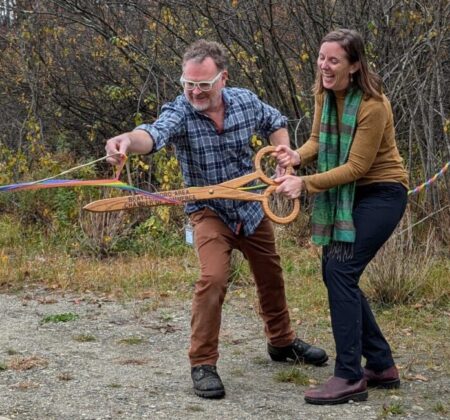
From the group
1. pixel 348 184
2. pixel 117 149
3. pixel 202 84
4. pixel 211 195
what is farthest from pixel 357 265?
pixel 117 149

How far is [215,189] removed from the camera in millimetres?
4645

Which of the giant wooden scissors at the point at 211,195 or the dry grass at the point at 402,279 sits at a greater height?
the giant wooden scissors at the point at 211,195

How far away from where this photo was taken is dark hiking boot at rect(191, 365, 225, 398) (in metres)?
4.82

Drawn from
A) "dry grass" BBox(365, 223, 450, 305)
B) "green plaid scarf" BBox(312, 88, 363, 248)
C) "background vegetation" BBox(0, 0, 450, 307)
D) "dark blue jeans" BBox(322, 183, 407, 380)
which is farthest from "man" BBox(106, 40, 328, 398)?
"background vegetation" BBox(0, 0, 450, 307)

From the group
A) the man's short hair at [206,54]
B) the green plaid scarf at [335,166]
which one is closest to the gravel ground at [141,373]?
the green plaid scarf at [335,166]

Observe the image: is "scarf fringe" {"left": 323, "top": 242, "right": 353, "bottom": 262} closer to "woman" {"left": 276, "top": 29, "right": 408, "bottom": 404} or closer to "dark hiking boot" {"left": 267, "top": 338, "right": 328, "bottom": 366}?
"woman" {"left": 276, "top": 29, "right": 408, "bottom": 404}

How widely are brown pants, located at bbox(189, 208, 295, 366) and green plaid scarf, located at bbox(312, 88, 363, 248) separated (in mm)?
514

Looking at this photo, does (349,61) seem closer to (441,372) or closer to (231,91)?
(231,91)

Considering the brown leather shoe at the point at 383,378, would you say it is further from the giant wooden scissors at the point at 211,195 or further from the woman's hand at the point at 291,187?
the woman's hand at the point at 291,187

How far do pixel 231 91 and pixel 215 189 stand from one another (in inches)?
31.8

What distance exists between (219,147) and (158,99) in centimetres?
585

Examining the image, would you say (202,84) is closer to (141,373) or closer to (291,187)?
(291,187)

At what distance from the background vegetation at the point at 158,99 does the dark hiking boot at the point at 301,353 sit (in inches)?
60.9

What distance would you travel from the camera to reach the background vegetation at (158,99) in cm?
813
